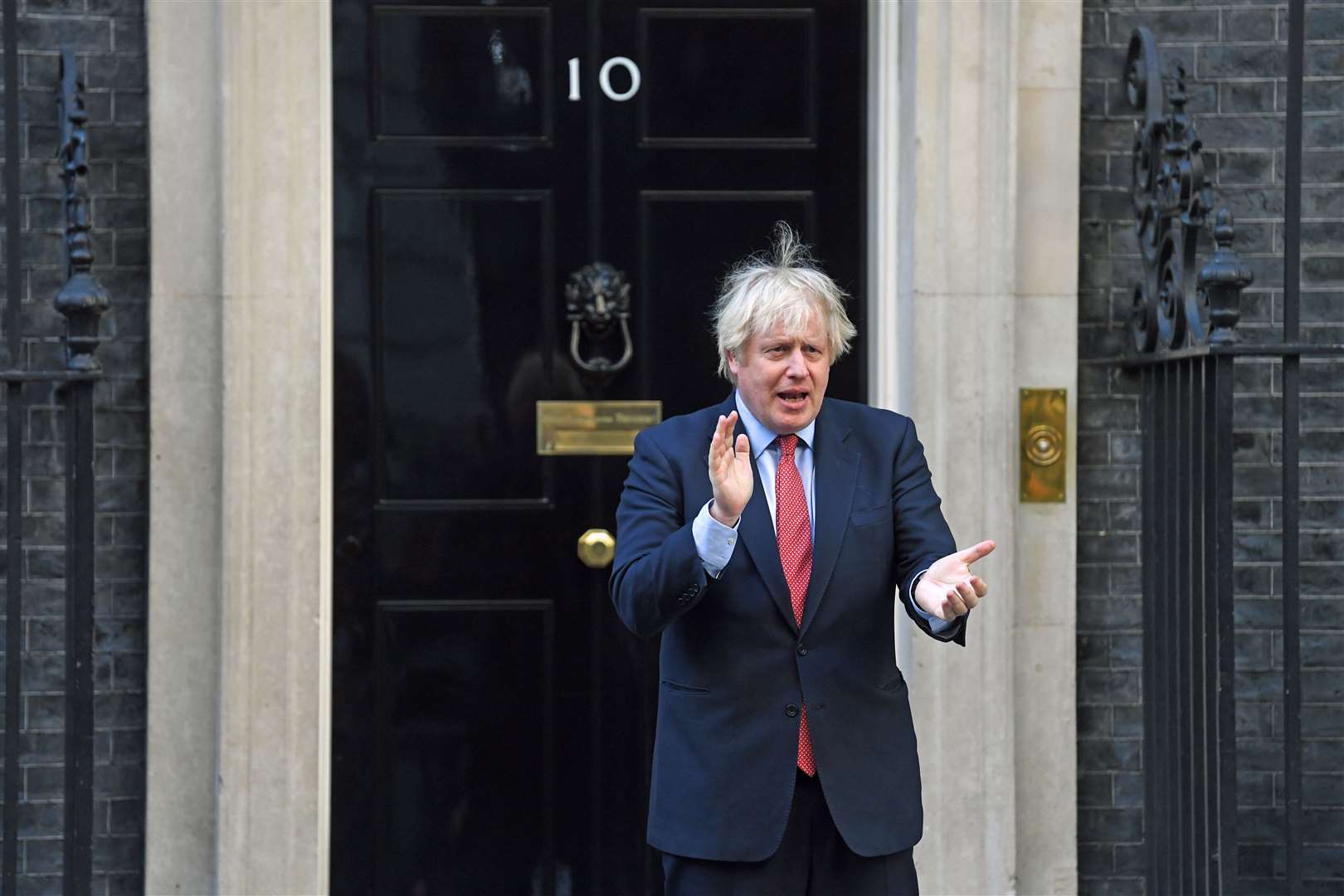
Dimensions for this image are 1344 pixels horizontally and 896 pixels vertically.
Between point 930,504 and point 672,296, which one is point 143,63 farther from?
point 930,504

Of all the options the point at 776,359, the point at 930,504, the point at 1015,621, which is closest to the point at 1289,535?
the point at 1015,621

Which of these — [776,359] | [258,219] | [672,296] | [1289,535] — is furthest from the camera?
[672,296]

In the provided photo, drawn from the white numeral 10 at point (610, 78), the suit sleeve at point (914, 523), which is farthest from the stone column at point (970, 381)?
the suit sleeve at point (914, 523)

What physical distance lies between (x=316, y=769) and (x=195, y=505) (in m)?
0.80

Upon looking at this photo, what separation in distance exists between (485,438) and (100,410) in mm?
1062

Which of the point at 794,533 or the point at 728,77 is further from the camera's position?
the point at 728,77

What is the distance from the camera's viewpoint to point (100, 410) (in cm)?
476

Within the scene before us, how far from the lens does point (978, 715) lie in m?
4.75

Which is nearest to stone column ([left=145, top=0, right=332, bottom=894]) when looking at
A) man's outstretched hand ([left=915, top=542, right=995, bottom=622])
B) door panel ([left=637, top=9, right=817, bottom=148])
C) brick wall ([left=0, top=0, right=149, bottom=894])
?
brick wall ([left=0, top=0, right=149, bottom=894])

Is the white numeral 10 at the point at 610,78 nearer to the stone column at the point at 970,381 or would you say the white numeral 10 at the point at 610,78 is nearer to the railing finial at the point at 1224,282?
the stone column at the point at 970,381

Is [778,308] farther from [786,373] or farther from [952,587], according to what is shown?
[952,587]

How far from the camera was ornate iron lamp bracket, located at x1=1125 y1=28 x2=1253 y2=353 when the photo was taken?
13.5 feet

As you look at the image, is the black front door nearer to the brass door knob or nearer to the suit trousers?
the brass door knob

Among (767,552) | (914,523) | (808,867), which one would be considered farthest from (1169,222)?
(808,867)
